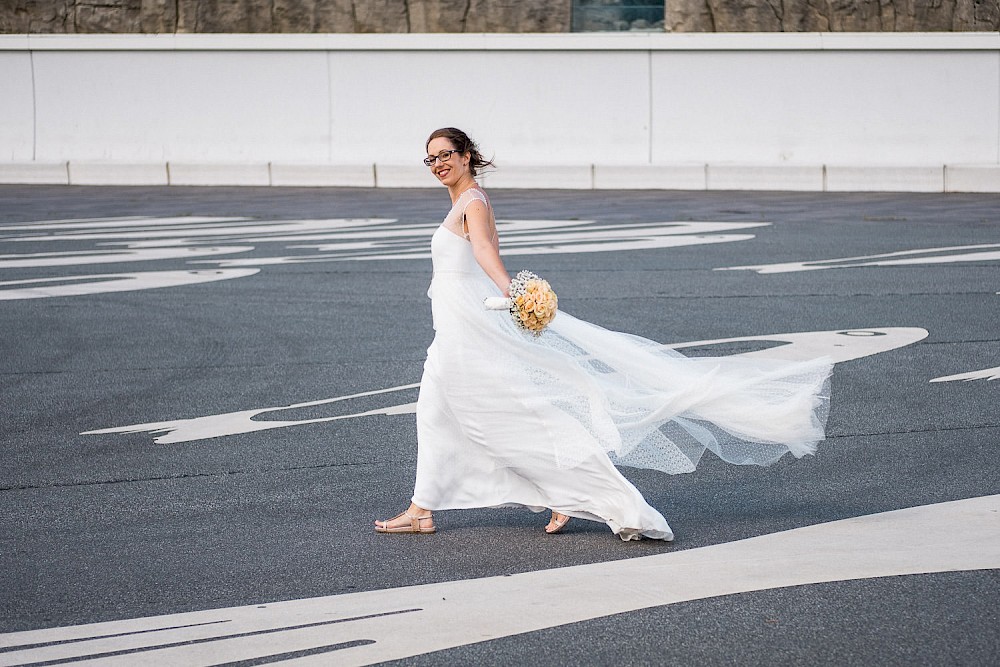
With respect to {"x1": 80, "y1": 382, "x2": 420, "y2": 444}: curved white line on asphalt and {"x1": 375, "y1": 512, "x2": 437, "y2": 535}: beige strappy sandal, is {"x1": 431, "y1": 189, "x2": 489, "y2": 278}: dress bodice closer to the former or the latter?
{"x1": 375, "y1": 512, "x2": 437, "y2": 535}: beige strappy sandal

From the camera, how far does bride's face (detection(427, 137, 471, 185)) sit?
233 inches

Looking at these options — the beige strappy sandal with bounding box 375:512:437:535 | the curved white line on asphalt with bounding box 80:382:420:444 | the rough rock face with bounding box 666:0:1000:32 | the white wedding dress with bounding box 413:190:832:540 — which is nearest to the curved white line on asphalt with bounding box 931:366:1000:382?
the curved white line on asphalt with bounding box 80:382:420:444

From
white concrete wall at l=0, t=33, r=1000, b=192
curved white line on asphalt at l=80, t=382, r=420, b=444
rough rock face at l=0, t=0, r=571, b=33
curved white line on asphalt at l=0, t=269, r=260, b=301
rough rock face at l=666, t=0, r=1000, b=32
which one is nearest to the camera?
curved white line on asphalt at l=80, t=382, r=420, b=444

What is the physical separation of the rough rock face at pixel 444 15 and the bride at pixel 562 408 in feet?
64.0

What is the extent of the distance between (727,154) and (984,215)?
5754 millimetres

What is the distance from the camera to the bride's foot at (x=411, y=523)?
5.86m

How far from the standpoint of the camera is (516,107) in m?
24.5

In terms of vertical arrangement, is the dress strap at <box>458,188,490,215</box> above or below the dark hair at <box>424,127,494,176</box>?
below

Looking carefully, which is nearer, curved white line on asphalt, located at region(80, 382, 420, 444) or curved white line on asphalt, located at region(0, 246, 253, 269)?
curved white line on asphalt, located at region(80, 382, 420, 444)

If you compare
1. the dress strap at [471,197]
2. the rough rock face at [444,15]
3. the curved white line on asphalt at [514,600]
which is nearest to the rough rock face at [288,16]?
the rough rock face at [444,15]

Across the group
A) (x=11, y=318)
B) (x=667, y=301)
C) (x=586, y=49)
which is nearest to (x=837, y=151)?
(x=586, y=49)

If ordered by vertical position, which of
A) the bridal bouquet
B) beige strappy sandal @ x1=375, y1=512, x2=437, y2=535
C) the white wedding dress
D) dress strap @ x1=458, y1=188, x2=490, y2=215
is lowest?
beige strappy sandal @ x1=375, y1=512, x2=437, y2=535

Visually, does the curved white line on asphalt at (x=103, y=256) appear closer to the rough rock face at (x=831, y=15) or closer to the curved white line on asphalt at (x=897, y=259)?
the curved white line on asphalt at (x=897, y=259)

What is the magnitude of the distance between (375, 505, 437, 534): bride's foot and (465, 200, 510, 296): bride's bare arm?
3.16ft
